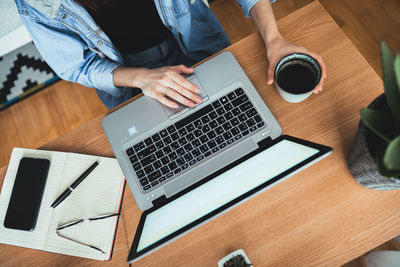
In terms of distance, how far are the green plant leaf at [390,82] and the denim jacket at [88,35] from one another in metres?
0.48

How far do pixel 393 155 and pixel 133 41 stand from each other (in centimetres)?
87

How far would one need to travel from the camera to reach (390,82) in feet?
1.26

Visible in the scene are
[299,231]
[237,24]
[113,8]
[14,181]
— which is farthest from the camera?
[237,24]

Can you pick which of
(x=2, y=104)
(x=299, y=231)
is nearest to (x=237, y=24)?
(x=299, y=231)


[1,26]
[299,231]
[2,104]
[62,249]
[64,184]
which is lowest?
[299,231]

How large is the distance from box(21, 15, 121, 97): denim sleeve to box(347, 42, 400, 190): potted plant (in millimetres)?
709

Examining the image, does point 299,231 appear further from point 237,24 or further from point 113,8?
point 237,24

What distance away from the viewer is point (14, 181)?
2.30ft

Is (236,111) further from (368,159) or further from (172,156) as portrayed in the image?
(368,159)

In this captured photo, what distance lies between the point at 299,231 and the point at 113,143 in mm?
530

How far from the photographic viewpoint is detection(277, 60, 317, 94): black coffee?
23.2 inches

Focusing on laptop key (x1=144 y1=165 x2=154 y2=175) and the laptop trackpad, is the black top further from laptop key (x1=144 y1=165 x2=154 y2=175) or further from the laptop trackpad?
laptop key (x1=144 y1=165 x2=154 y2=175)

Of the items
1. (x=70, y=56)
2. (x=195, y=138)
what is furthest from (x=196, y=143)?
(x=70, y=56)

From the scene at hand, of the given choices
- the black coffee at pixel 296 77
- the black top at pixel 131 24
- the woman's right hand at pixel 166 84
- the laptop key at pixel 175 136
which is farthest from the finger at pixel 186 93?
the black top at pixel 131 24
